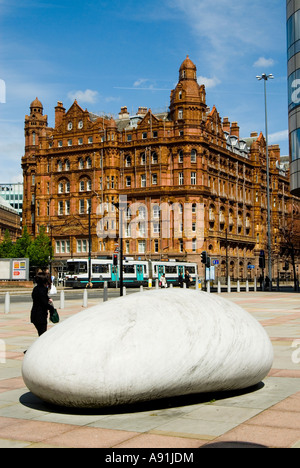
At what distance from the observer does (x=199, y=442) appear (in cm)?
536

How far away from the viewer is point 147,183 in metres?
78.8

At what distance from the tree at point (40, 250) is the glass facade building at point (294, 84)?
42949mm

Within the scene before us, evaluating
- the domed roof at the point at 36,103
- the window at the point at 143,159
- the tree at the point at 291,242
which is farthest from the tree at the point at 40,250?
the tree at the point at 291,242

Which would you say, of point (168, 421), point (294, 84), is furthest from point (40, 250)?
point (168, 421)

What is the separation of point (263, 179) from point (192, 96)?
98.9 ft

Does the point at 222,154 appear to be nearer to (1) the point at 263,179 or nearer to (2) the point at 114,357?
(1) the point at 263,179

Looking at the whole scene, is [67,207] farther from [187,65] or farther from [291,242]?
[291,242]

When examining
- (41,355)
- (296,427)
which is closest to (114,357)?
(41,355)

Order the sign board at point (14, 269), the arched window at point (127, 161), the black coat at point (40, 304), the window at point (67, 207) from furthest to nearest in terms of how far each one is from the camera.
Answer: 1. the window at point (67, 207)
2. the arched window at point (127, 161)
3. the sign board at point (14, 269)
4. the black coat at point (40, 304)

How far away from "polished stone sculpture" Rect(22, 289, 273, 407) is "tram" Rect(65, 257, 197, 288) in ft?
155

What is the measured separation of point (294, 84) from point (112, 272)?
26683mm

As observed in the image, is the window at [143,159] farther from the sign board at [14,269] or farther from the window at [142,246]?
the sign board at [14,269]

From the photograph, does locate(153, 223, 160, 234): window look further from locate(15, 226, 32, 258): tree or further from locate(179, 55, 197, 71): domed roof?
locate(179, 55, 197, 71): domed roof

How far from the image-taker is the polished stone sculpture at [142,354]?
21.3ft
